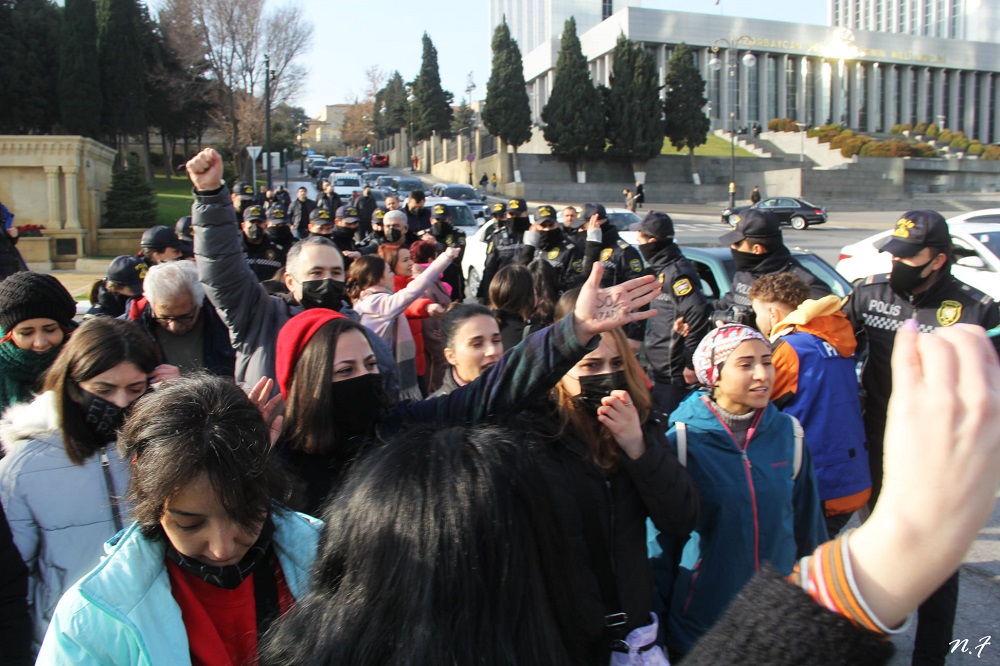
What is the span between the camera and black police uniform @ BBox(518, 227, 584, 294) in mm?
8297

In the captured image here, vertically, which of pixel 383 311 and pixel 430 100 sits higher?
pixel 430 100

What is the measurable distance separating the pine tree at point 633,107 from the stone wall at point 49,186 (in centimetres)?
3764

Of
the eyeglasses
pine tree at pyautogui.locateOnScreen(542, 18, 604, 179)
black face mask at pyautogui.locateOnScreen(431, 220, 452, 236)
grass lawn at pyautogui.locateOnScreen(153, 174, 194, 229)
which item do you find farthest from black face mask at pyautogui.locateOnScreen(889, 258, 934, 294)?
pine tree at pyautogui.locateOnScreen(542, 18, 604, 179)

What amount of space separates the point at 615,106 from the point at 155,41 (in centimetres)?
2894

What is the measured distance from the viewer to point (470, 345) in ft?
10.7

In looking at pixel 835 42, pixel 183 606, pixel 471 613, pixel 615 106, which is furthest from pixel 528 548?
pixel 835 42

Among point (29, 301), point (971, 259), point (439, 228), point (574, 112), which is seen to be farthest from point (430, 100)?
point (29, 301)

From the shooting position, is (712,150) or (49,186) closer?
(49,186)

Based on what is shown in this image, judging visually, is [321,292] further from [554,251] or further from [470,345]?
[554,251]

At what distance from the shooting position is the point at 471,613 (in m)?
1.31

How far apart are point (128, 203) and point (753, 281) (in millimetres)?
20706

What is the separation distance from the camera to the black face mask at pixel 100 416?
8.02ft

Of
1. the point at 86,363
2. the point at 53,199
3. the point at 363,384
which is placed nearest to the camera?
the point at 86,363

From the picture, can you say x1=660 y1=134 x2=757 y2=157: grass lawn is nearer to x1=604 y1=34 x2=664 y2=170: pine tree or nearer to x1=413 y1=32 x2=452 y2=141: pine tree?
x1=604 y1=34 x2=664 y2=170: pine tree
